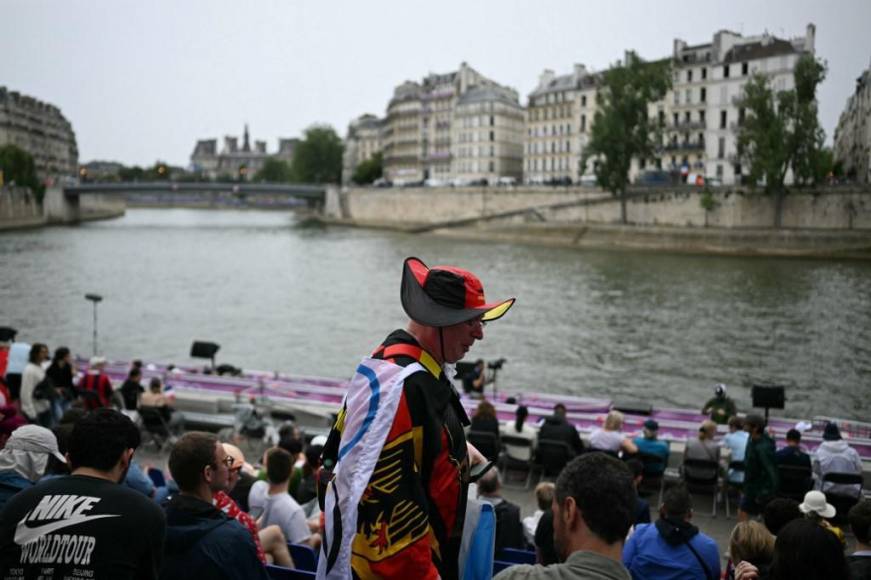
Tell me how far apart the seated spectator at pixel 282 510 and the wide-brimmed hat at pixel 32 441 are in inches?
47.9

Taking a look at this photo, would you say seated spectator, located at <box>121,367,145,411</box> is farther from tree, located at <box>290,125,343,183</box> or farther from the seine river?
tree, located at <box>290,125,343,183</box>

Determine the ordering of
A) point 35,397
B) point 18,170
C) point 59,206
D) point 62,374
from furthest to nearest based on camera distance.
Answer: point 59,206 → point 18,170 → point 62,374 → point 35,397

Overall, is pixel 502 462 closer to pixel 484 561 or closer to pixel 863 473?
pixel 863 473

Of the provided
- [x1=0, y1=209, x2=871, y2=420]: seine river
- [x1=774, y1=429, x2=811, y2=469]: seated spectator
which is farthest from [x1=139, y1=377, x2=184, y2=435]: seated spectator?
[x1=0, y1=209, x2=871, y2=420]: seine river

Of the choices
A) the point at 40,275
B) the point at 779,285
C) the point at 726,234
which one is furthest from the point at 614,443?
the point at 726,234

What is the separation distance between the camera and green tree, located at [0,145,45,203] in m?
70.4

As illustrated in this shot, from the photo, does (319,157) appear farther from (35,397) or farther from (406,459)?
(406,459)

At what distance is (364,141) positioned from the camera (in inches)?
5418

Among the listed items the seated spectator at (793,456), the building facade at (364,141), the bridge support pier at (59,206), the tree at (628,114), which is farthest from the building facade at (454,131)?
the seated spectator at (793,456)

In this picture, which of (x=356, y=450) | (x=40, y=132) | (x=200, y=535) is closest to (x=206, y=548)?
(x=200, y=535)

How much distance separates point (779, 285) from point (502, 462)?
91.1 ft

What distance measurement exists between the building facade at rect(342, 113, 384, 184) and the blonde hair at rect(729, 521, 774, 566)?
12987cm

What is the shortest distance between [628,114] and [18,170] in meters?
52.6

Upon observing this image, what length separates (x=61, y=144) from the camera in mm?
132375
